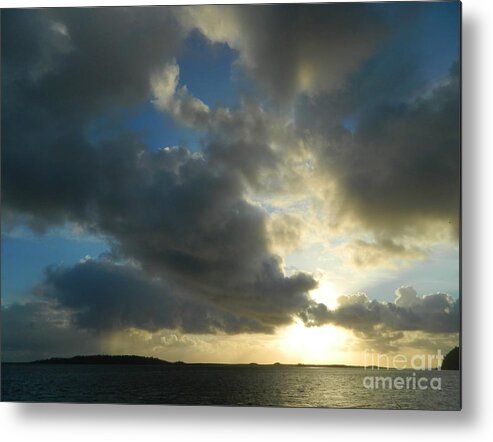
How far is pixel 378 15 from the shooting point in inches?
261

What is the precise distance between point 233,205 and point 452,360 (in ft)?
6.61

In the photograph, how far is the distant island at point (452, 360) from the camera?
21.0 feet

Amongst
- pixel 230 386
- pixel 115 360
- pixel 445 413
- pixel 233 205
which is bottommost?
pixel 445 413

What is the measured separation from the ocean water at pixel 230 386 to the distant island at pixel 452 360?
4 cm

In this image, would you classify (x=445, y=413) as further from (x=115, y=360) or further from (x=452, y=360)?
(x=115, y=360)

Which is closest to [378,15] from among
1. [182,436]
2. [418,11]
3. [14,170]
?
[418,11]

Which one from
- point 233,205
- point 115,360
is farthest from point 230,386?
point 233,205

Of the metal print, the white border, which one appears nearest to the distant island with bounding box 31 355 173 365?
the metal print

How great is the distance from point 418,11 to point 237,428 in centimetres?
346

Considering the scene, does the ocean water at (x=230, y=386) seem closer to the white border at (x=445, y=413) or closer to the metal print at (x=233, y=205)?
the metal print at (x=233, y=205)

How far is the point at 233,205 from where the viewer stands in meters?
6.78

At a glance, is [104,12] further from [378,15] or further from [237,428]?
[237,428]

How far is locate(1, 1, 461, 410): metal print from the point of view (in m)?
6.52

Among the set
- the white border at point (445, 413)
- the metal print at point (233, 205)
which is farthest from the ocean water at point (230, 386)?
the white border at point (445, 413)
